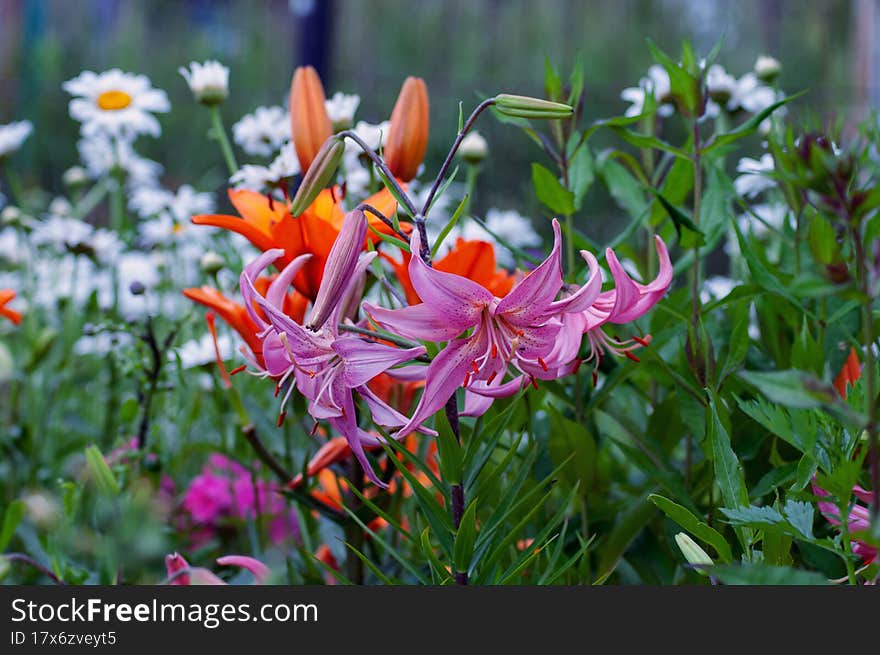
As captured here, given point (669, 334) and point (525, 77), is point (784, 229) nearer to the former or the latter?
point (669, 334)

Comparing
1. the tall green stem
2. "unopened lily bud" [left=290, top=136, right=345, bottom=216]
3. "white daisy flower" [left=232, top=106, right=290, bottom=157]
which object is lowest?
the tall green stem

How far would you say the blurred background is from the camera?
10.4ft

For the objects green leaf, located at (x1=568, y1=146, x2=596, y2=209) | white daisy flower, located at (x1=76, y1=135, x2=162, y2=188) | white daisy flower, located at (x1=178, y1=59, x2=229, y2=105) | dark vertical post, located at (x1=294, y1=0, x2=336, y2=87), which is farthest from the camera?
dark vertical post, located at (x1=294, y1=0, x2=336, y2=87)

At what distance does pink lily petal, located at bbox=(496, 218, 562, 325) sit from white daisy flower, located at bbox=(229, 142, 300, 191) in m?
0.29

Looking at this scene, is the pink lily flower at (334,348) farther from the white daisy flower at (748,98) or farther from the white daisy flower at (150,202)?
the white daisy flower at (150,202)

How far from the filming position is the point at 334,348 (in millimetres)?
399

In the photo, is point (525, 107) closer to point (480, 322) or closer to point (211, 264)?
point (480, 322)

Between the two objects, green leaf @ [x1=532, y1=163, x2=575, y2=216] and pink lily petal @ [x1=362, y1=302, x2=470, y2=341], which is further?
green leaf @ [x1=532, y1=163, x2=575, y2=216]

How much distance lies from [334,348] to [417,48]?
3611mm

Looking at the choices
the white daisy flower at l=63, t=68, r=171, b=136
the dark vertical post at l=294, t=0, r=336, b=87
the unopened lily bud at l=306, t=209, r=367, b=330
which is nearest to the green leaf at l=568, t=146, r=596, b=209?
the unopened lily bud at l=306, t=209, r=367, b=330

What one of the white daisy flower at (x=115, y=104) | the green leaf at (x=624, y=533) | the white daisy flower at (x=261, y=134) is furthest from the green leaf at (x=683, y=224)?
the white daisy flower at (x=115, y=104)

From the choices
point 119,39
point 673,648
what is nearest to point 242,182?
point 673,648

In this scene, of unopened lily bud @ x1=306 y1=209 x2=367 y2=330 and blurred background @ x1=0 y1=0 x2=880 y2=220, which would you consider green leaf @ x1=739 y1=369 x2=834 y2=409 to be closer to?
unopened lily bud @ x1=306 y1=209 x2=367 y2=330

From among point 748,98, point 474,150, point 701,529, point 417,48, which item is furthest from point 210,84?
point 417,48
